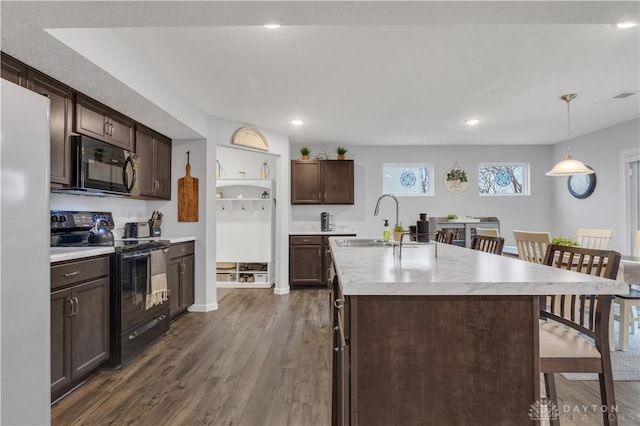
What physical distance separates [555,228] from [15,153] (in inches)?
284

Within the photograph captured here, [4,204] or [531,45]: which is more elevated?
[531,45]

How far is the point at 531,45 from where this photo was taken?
2.59m

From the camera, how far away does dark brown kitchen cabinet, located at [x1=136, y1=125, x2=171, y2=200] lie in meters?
3.65

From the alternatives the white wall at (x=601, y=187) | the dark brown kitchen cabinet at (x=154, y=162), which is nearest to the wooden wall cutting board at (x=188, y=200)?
the dark brown kitchen cabinet at (x=154, y=162)

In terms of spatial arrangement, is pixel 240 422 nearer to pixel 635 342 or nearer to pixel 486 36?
pixel 486 36

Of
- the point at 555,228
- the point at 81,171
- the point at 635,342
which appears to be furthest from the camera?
the point at 555,228

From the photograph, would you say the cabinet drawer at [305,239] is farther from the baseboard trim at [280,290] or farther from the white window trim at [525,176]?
the white window trim at [525,176]

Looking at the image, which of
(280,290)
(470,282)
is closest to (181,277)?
(280,290)

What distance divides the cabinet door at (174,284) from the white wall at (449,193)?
311 centimetres

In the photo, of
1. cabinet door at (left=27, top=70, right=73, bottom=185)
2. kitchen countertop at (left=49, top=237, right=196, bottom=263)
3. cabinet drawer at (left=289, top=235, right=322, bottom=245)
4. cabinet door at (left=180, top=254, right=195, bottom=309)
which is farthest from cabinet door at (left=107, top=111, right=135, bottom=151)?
cabinet drawer at (left=289, top=235, right=322, bottom=245)

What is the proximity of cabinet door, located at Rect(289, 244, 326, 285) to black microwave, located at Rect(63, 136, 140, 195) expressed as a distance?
8.43ft

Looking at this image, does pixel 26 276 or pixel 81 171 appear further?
pixel 81 171

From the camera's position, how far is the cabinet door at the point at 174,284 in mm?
3615

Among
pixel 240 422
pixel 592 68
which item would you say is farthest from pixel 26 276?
pixel 592 68
